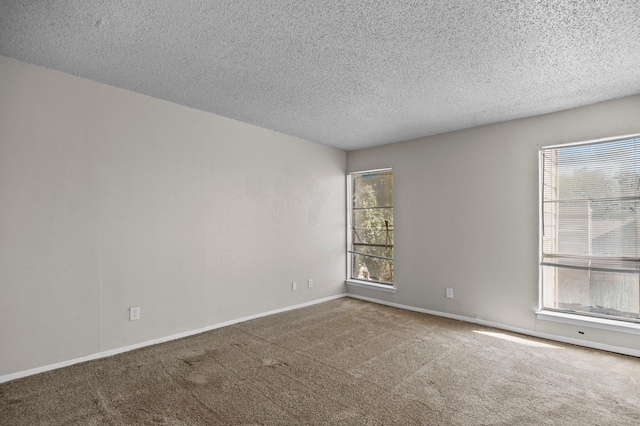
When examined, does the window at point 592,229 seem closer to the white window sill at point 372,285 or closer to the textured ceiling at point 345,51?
the textured ceiling at point 345,51

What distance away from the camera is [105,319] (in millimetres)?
3010

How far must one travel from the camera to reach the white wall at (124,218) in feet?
8.57

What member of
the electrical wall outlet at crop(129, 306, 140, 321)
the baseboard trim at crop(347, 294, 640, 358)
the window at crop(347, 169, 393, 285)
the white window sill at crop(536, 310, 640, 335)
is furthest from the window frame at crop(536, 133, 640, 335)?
the electrical wall outlet at crop(129, 306, 140, 321)

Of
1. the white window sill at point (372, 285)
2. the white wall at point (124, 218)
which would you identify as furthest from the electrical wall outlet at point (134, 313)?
the white window sill at point (372, 285)

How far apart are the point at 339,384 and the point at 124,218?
8.42 ft

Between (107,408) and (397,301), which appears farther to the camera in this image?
(397,301)

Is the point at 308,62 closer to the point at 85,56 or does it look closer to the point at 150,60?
the point at 150,60

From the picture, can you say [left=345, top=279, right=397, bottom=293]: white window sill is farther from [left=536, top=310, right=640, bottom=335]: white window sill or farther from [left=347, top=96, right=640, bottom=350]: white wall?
[left=536, top=310, right=640, bottom=335]: white window sill

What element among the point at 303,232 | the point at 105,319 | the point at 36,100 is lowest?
the point at 105,319

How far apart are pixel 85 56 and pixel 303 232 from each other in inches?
132

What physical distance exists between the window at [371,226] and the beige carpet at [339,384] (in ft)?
5.85

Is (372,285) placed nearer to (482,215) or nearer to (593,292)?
(482,215)

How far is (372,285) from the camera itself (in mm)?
5297

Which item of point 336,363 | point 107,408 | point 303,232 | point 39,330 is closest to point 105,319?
point 39,330
